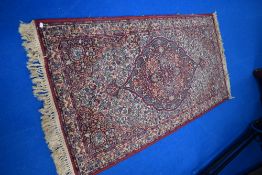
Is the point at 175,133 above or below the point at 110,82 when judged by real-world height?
below

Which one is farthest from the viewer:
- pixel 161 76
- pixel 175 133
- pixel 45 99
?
pixel 175 133

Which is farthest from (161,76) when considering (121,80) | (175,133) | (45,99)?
(45,99)

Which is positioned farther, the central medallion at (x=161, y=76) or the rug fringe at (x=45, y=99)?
the central medallion at (x=161, y=76)

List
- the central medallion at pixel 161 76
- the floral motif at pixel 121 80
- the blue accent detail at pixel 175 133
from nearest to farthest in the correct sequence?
the blue accent detail at pixel 175 133
the floral motif at pixel 121 80
the central medallion at pixel 161 76

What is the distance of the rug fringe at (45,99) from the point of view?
1143 millimetres

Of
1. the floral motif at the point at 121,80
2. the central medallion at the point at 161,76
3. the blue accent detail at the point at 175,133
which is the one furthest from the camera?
the central medallion at the point at 161,76

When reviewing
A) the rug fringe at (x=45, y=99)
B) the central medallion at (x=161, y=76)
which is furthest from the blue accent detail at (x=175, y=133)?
the central medallion at (x=161, y=76)

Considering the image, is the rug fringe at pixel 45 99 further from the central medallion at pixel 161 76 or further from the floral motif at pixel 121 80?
the central medallion at pixel 161 76

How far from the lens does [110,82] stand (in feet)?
4.65

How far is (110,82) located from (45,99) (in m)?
0.39

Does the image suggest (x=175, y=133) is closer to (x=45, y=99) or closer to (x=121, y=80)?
(x=121, y=80)

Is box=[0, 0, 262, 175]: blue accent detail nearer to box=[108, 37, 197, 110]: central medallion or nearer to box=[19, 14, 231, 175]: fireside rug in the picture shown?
box=[19, 14, 231, 175]: fireside rug

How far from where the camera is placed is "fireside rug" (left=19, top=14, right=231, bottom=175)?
1.20 meters

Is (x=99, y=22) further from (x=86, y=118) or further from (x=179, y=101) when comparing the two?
(x=179, y=101)
